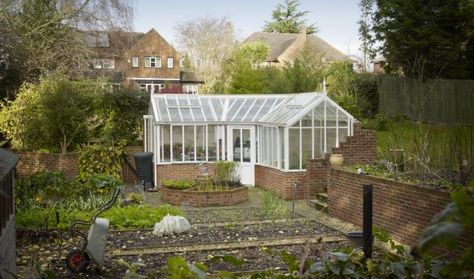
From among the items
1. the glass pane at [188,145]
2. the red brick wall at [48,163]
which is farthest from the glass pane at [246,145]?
the red brick wall at [48,163]

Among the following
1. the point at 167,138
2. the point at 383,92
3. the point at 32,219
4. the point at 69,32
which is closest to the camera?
the point at 32,219

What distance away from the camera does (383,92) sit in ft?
90.1

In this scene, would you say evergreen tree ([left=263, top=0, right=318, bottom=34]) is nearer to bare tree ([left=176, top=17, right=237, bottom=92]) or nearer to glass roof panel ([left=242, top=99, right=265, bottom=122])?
bare tree ([left=176, top=17, right=237, bottom=92])

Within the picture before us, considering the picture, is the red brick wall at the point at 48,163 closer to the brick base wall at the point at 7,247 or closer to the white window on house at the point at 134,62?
the brick base wall at the point at 7,247

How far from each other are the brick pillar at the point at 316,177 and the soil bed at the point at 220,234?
310 centimetres

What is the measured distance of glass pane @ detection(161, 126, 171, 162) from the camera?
18.4 m

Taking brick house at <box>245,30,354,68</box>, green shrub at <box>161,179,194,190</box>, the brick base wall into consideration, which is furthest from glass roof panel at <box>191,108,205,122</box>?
brick house at <box>245,30,354,68</box>

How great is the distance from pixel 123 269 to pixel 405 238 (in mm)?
5207

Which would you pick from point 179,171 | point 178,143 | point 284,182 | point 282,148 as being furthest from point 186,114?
point 284,182

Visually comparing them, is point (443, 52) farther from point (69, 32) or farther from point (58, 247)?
point (58, 247)

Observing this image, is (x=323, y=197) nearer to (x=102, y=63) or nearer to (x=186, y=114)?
(x=186, y=114)

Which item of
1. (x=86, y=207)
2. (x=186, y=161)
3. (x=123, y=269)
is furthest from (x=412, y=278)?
(x=186, y=161)

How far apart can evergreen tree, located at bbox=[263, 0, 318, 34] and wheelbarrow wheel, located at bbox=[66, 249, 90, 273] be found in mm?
55440

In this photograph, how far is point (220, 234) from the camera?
Answer: 1100 centimetres
